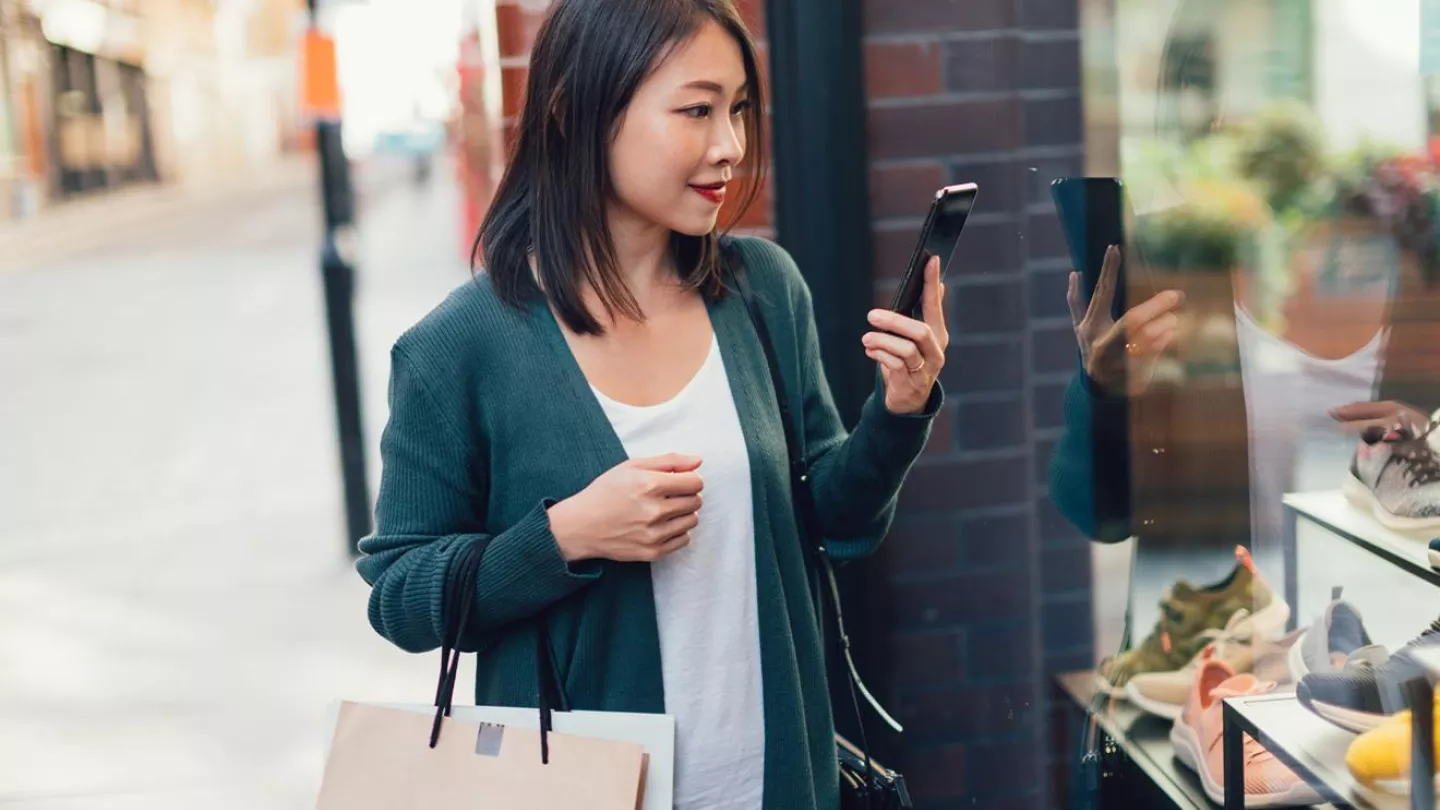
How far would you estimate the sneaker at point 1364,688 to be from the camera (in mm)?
1442

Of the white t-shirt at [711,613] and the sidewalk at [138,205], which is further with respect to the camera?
the sidewalk at [138,205]

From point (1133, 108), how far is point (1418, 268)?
2.14ft

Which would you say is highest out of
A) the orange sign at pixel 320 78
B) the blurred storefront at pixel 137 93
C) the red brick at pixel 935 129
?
the blurred storefront at pixel 137 93

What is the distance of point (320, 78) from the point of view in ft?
18.3

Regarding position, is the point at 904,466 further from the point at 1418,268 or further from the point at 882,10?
the point at 882,10

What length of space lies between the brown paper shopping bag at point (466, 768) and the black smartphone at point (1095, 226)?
0.91 meters

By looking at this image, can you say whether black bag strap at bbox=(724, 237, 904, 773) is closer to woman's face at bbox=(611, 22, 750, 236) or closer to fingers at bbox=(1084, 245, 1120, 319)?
woman's face at bbox=(611, 22, 750, 236)

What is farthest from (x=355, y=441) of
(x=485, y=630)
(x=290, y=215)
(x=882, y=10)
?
(x=290, y=215)

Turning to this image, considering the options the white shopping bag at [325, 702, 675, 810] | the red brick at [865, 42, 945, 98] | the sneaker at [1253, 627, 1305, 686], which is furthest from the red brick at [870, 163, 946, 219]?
the white shopping bag at [325, 702, 675, 810]

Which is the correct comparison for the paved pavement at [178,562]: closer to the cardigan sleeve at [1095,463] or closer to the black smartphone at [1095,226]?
the cardigan sleeve at [1095,463]

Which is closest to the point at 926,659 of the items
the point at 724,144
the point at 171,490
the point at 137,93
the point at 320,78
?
the point at 724,144

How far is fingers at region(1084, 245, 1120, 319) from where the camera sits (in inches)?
76.0

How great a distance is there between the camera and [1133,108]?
6.57 ft

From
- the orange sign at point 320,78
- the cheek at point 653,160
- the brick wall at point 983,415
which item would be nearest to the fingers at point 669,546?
the cheek at point 653,160
